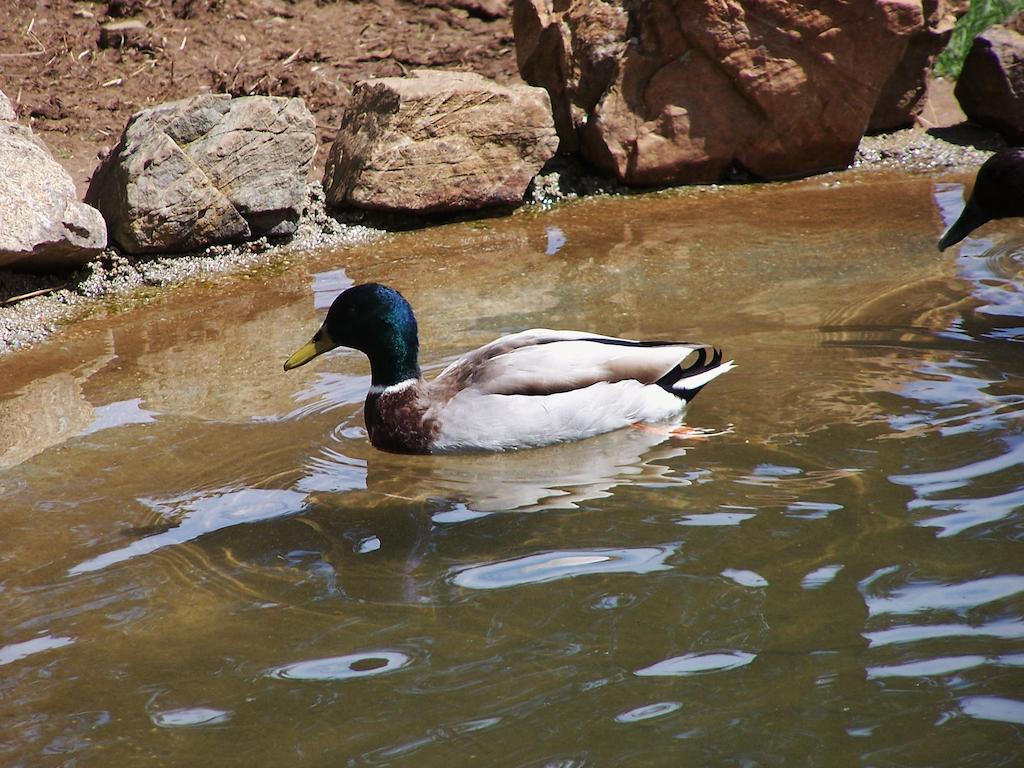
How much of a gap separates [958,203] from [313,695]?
19.1ft

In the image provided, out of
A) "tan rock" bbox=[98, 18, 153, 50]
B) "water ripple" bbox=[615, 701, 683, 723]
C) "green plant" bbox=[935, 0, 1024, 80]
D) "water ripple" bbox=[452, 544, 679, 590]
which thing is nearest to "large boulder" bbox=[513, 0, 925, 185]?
"green plant" bbox=[935, 0, 1024, 80]

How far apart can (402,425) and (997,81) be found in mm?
5861

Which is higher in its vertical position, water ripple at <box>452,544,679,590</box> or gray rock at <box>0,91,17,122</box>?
gray rock at <box>0,91,17,122</box>

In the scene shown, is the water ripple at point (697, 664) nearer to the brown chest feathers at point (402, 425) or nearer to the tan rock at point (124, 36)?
the brown chest feathers at point (402, 425)

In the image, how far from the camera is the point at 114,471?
4539mm

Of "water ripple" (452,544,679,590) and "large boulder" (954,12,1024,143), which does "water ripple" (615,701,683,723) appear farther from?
"large boulder" (954,12,1024,143)

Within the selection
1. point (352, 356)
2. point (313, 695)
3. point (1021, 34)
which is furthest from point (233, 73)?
point (313, 695)

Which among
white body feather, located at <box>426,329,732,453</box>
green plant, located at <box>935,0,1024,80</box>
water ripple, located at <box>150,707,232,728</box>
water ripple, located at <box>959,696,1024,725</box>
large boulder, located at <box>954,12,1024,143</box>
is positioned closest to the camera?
water ripple, located at <box>959,696,1024,725</box>

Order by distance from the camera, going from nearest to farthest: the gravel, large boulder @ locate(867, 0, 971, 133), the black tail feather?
the black tail feather < the gravel < large boulder @ locate(867, 0, 971, 133)

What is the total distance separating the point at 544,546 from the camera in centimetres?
371

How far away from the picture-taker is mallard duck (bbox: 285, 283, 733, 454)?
15.1 feet

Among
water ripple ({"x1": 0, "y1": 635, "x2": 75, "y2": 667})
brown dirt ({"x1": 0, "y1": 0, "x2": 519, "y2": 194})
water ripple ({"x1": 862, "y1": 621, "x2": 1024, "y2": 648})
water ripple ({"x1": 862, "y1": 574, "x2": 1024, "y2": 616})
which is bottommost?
water ripple ({"x1": 0, "y1": 635, "x2": 75, "y2": 667})

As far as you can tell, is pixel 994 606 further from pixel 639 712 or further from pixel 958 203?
pixel 958 203

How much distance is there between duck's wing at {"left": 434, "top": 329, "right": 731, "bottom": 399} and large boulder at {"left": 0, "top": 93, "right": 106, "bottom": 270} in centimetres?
262
